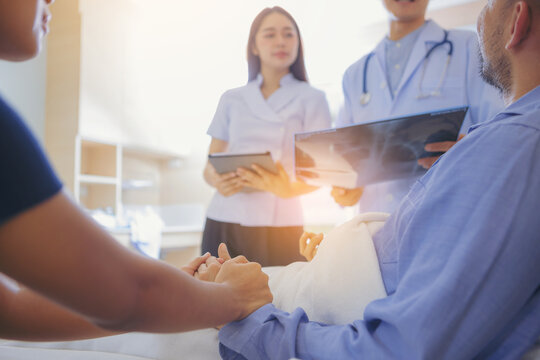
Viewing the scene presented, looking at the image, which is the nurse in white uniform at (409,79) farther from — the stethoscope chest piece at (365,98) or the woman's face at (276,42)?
the woman's face at (276,42)

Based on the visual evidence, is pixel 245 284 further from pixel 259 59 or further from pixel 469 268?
pixel 259 59

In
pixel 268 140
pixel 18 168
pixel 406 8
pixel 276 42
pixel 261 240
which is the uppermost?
pixel 406 8

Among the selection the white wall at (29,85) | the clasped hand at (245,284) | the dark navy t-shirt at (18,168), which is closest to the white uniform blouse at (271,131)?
the clasped hand at (245,284)

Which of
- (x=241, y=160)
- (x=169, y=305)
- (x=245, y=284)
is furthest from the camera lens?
(x=241, y=160)

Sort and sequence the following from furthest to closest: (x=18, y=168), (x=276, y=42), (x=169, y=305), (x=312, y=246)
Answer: (x=276, y=42), (x=312, y=246), (x=169, y=305), (x=18, y=168)

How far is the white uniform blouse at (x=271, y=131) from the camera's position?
1.06 metres

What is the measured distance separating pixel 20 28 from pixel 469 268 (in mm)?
454

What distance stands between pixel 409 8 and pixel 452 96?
28cm

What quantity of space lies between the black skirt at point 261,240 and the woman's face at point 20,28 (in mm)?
624

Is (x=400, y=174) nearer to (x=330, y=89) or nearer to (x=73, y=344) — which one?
(x=330, y=89)

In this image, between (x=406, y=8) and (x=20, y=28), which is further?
(x=406, y=8)

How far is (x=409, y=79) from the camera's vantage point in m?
1.04

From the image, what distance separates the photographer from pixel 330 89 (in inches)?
42.8

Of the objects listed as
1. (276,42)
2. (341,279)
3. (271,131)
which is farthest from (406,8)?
(341,279)
